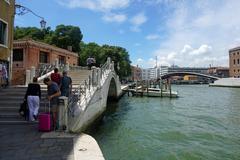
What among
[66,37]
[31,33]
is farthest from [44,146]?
[31,33]

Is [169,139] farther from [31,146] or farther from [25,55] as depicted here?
[25,55]

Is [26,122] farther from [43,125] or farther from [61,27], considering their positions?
[61,27]

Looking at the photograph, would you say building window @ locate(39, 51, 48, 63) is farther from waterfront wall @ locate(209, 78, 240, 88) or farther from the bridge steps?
waterfront wall @ locate(209, 78, 240, 88)

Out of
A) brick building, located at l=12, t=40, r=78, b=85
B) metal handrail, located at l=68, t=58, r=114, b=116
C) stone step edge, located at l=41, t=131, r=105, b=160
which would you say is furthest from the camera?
brick building, located at l=12, t=40, r=78, b=85

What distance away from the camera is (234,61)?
96.6 m


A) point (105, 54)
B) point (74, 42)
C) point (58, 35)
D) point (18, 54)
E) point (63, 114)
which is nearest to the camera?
point (63, 114)

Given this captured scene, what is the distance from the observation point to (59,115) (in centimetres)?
762

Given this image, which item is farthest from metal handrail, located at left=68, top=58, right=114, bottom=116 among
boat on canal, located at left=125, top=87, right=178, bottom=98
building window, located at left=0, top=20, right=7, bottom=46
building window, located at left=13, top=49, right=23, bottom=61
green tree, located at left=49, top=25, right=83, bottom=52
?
green tree, located at left=49, top=25, right=83, bottom=52

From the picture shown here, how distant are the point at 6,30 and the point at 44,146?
10.4 metres

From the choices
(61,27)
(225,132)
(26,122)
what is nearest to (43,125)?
(26,122)

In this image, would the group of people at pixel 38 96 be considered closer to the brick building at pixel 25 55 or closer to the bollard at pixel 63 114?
the bollard at pixel 63 114

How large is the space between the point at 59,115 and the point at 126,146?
10.7 ft

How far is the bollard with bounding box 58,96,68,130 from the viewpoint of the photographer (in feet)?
25.0

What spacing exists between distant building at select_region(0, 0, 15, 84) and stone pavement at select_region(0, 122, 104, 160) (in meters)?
7.62
